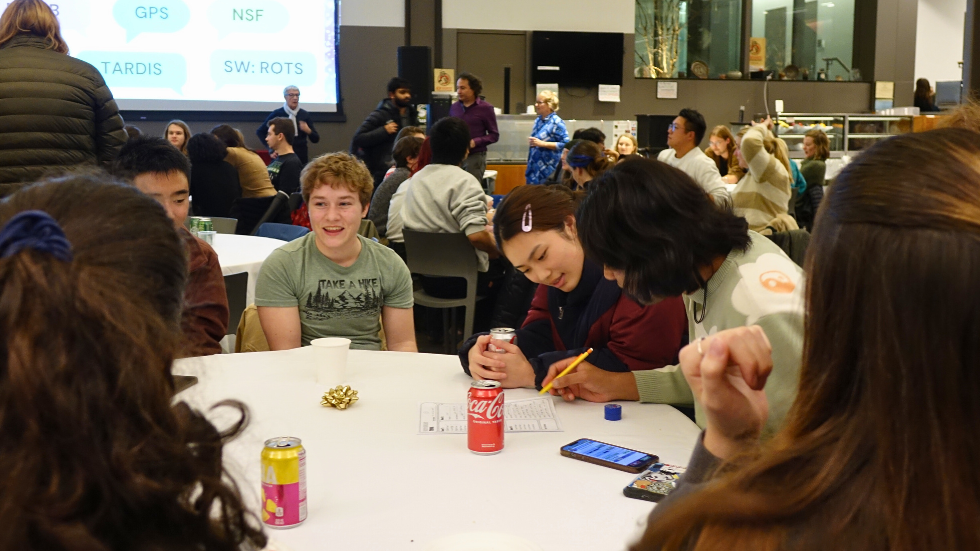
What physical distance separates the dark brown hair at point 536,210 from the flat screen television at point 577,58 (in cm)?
857

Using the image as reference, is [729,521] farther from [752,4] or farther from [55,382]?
[752,4]

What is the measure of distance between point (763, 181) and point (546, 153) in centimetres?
287

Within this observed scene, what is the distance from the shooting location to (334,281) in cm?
263

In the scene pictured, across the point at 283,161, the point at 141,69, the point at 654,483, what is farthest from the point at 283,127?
the point at 654,483

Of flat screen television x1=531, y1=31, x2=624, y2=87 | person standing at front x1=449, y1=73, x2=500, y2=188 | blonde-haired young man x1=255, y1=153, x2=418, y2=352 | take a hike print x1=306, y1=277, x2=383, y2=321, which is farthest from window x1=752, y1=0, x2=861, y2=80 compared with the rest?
take a hike print x1=306, y1=277, x2=383, y2=321

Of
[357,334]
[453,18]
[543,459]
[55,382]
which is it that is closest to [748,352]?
[543,459]

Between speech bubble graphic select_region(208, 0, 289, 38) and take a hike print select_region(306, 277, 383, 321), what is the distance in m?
6.91

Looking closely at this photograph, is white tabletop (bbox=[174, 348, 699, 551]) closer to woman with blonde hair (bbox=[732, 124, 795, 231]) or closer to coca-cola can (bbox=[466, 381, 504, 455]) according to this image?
coca-cola can (bbox=[466, 381, 504, 455])

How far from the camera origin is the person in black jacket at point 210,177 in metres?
5.72

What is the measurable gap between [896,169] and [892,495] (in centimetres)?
30

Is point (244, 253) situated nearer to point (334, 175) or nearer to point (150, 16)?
point (334, 175)

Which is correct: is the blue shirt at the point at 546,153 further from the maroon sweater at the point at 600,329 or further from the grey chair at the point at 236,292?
the maroon sweater at the point at 600,329

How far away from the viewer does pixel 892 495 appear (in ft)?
2.31

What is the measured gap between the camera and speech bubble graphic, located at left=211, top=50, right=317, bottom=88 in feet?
28.9
